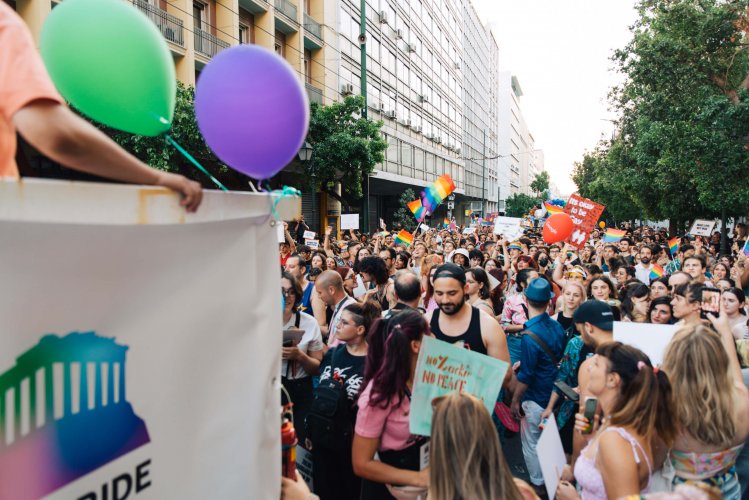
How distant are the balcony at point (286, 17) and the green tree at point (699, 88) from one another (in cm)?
1261

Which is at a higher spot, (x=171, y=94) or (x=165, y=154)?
(x=165, y=154)

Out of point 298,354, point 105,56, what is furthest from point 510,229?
point 105,56

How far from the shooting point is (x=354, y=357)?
3574mm

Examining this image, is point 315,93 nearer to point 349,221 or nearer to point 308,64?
point 308,64

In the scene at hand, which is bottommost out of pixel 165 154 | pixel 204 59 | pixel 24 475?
pixel 24 475

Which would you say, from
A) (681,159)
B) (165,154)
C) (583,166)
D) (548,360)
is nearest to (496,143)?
(583,166)

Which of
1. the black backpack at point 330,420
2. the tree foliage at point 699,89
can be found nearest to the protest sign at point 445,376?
the black backpack at point 330,420

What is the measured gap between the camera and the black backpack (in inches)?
118

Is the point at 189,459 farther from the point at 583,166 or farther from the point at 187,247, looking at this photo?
the point at 583,166

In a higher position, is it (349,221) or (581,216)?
(581,216)

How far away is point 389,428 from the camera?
8.54 ft

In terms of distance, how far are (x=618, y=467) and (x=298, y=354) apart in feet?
7.26

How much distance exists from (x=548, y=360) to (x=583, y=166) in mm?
58476

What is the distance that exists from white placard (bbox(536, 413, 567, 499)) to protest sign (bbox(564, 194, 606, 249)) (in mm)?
9766
